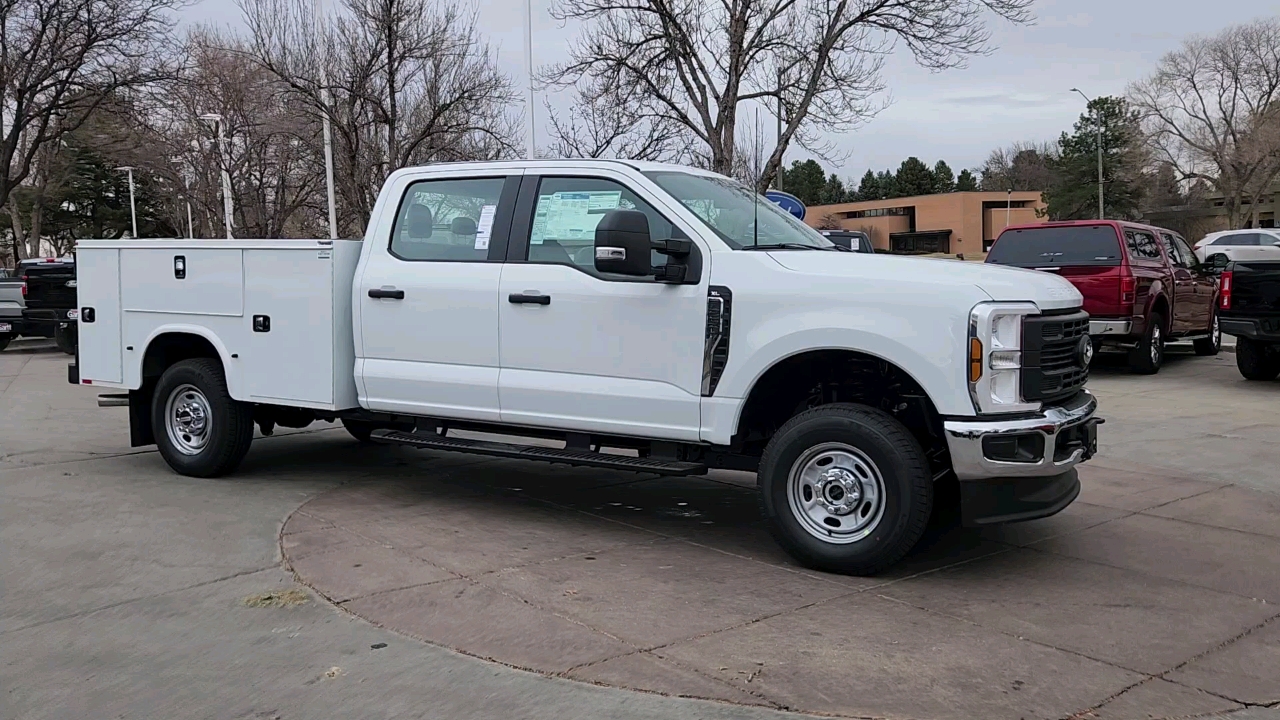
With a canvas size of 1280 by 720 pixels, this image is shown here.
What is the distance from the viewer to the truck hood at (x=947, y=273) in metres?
5.41

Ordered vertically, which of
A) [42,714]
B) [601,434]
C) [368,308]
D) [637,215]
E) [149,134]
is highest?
[149,134]

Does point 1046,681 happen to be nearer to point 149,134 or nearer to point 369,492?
point 369,492

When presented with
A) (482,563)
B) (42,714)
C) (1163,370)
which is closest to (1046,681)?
(482,563)

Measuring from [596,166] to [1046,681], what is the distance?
12.2ft

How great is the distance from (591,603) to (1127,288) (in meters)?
10.8

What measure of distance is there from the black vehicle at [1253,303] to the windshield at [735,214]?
792cm

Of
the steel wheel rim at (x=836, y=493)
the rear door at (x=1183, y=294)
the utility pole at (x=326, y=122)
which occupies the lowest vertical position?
the steel wheel rim at (x=836, y=493)

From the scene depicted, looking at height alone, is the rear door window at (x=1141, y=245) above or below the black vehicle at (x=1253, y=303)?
above

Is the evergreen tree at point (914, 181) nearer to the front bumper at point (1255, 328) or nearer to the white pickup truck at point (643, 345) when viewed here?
the front bumper at point (1255, 328)

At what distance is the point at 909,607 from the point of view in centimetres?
519

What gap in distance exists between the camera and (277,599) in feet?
17.4

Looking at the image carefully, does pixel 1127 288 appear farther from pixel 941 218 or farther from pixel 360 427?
pixel 941 218

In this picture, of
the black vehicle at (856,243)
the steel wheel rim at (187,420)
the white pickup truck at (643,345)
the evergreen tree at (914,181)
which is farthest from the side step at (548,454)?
the evergreen tree at (914,181)

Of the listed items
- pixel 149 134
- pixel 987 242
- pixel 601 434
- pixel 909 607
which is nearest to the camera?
pixel 909 607
